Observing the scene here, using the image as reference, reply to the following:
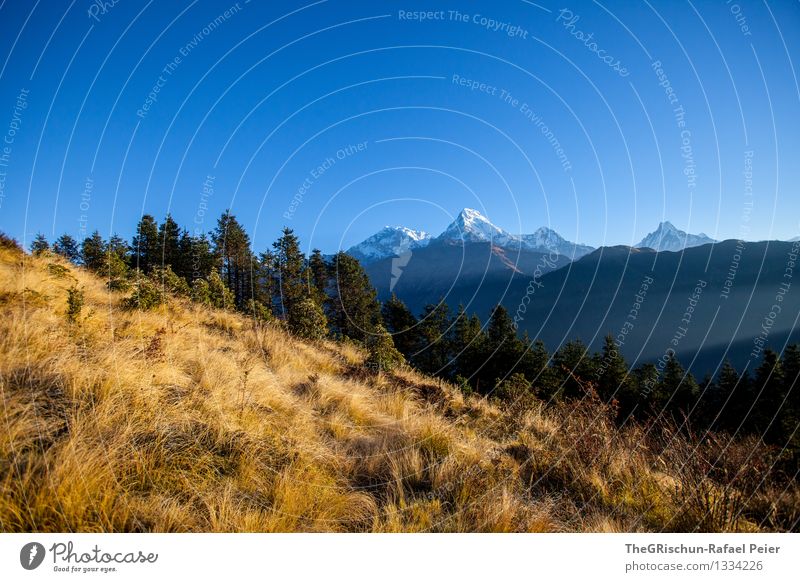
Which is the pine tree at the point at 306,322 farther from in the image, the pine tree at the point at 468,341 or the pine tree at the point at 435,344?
the pine tree at the point at 468,341

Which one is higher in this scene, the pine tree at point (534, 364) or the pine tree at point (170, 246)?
the pine tree at point (170, 246)

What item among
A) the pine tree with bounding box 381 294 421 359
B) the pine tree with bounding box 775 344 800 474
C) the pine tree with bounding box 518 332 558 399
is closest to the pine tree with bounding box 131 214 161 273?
the pine tree with bounding box 381 294 421 359

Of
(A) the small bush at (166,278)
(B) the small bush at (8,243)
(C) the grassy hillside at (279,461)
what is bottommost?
(C) the grassy hillside at (279,461)

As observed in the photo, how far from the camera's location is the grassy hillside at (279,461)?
243cm

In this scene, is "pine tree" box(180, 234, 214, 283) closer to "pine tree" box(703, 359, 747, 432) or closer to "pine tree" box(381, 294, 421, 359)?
"pine tree" box(381, 294, 421, 359)

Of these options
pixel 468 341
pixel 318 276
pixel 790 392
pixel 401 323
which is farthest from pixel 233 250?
pixel 790 392

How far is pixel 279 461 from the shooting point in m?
3.15

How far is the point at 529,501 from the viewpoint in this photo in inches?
131

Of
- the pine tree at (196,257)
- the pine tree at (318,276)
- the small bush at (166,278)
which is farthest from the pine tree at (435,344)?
the small bush at (166,278)
